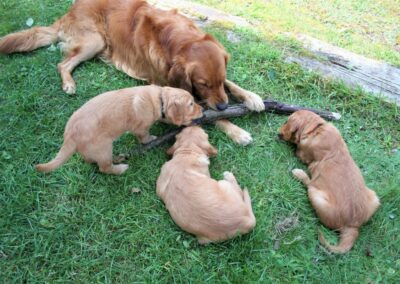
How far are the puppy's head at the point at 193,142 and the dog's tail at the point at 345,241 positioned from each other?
1286mm

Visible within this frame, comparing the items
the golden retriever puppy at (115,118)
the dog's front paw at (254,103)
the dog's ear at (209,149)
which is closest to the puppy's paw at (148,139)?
the golden retriever puppy at (115,118)

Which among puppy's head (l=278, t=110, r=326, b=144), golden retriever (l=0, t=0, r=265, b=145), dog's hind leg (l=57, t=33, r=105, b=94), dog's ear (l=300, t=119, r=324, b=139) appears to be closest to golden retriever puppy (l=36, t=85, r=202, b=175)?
golden retriever (l=0, t=0, r=265, b=145)

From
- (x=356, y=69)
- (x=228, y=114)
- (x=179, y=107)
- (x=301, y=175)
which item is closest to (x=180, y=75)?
(x=179, y=107)

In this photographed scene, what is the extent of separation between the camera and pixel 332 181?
343 centimetres

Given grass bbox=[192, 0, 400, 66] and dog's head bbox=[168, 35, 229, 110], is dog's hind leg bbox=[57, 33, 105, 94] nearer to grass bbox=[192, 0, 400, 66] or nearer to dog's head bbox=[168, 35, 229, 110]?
dog's head bbox=[168, 35, 229, 110]

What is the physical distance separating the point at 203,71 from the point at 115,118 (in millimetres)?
1055

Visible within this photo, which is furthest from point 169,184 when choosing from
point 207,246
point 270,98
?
point 270,98

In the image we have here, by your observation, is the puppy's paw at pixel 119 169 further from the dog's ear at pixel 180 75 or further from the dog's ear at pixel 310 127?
the dog's ear at pixel 310 127

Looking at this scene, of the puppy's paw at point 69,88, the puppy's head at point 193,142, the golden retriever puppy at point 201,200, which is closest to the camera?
the golden retriever puppy at point 201,200

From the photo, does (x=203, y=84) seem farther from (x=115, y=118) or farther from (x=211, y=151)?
(x=115, y=118)

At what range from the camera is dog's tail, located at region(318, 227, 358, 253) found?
3301mm

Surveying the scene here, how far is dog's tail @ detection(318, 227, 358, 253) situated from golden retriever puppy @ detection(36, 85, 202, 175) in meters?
1.69

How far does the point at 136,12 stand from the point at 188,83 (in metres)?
1.28

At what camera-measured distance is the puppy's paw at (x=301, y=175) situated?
3.79 meters
